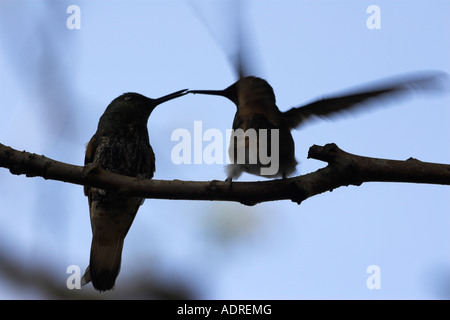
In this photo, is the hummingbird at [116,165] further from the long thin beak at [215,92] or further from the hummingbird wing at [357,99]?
the hummingbird wing at [357,99]

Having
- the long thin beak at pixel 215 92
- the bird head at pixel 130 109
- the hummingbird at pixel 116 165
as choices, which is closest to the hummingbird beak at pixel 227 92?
the long thin beak at pixel 215 92

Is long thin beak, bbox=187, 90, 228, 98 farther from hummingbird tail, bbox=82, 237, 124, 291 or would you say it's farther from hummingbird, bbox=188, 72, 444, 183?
hummingbird tail, bbox=82, 237, 124, 291

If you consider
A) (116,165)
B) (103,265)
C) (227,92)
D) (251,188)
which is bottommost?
(103,265)

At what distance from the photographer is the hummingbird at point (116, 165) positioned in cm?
445

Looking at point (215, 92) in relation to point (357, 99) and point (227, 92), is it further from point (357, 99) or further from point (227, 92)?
point (357, 99)

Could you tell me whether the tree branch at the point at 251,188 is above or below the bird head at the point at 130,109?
below

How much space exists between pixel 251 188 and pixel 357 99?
38.4 inches

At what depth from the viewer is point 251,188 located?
9.70 feet

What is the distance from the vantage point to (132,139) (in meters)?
4.70

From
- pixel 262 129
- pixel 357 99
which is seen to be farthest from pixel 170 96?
pixel 357 99

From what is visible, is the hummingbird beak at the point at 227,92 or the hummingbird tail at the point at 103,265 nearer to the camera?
the hummingbird tail at the point at 103,265

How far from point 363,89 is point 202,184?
1.21 metres

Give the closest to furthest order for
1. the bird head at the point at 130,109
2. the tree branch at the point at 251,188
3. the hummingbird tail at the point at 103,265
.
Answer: the tree branch at the point at 251,188 → the hummingbird tail at the point at 103,265 → the bird head at the point at 130,109
